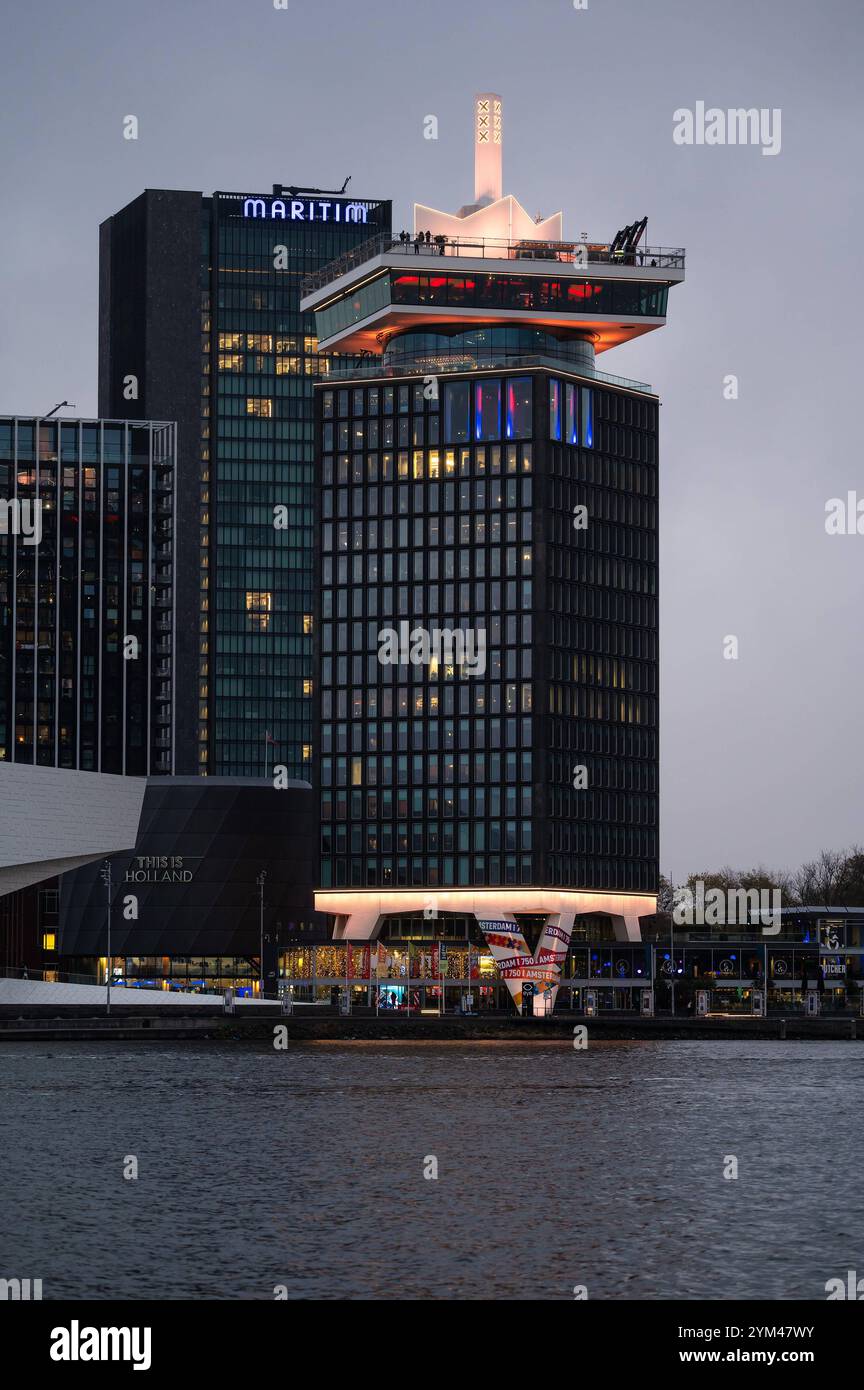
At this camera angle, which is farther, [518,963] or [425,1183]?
[518,963]

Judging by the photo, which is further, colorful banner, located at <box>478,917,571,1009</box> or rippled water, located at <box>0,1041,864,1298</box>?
colorful banner, located at <box>478,917,571,1009</box>

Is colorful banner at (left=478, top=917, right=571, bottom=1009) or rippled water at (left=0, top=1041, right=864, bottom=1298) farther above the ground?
colorful banner at (left=478, top=917, right=571, bottom=1009)

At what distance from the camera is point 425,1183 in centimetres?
6400

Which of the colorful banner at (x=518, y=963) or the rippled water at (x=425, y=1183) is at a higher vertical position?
the colorful banner at (x=518, y=963)

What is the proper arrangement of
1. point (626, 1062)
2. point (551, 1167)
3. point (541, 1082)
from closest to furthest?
1. point (551, 1167)
2. point (541, 1082)
3. point (626, 1062)

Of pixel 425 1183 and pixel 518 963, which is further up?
pixel 518 963

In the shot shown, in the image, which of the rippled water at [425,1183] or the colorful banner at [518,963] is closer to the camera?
the rippled water at [425,1183]

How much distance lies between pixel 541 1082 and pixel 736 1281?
6127 cm

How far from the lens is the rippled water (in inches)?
1913

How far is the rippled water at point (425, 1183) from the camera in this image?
48594mm
